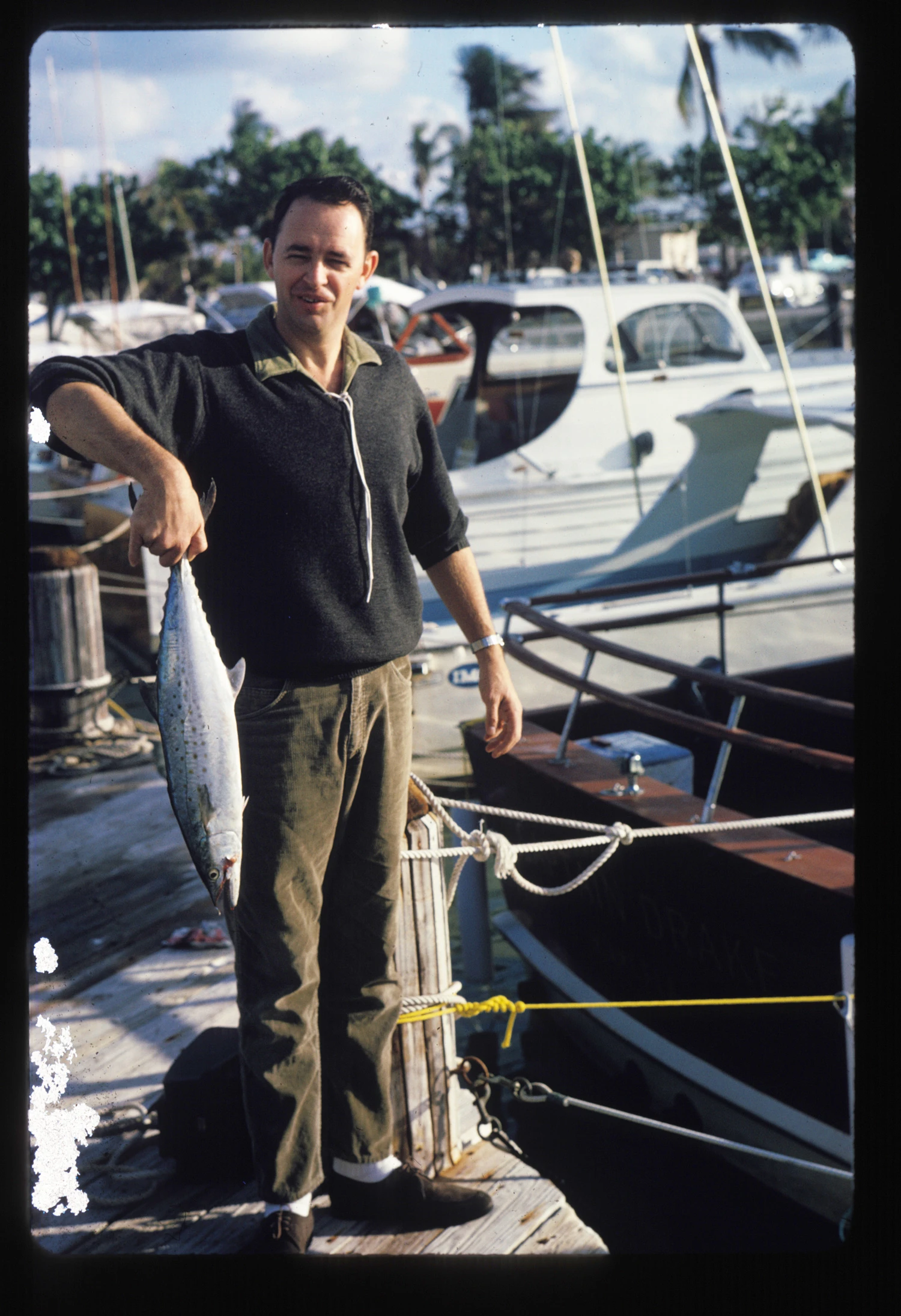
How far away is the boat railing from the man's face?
1.45 m

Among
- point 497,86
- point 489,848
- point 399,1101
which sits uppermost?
point 497,86

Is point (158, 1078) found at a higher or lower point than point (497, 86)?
lower

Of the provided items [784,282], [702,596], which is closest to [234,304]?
[702,596]

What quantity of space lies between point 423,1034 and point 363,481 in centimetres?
125

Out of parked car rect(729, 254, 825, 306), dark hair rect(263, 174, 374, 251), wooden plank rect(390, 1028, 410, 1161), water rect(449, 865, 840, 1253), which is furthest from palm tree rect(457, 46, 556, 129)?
parked car rect(729, 254, 825, 306)

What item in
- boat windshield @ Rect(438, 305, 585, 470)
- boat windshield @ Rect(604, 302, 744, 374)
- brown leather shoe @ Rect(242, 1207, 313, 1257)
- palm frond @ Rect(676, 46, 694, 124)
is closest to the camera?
brown leather shoe @ Rect(242, 1207, 313, 1257)

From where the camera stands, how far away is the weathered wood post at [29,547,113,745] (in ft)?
20.5

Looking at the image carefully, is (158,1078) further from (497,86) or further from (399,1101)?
(497,86)

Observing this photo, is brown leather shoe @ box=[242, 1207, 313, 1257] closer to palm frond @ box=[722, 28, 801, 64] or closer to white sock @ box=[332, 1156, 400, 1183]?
white sock @ box=[332, 1156, 400, 1183]

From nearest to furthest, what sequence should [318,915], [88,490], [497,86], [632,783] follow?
[318,915], [632,783], [497,86], [88,490]

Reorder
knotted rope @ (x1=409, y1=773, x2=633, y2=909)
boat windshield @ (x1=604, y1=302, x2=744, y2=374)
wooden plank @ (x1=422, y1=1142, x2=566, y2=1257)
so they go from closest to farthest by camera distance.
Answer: wooden plank @ (x1=422, y1=1142, x2=566, y2=1257), knotted rope @ (x1=409, y1=773, x2=633, y2=909), boat windshield @ (x1=604, y1=302, x2=744, y2=374)

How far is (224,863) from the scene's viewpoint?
1.87 meters

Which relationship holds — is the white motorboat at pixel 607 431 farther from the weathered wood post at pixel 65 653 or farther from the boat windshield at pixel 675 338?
the weathered wood post at pixel 65 653

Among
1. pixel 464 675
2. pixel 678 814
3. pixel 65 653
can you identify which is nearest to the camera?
pixel 678 814
